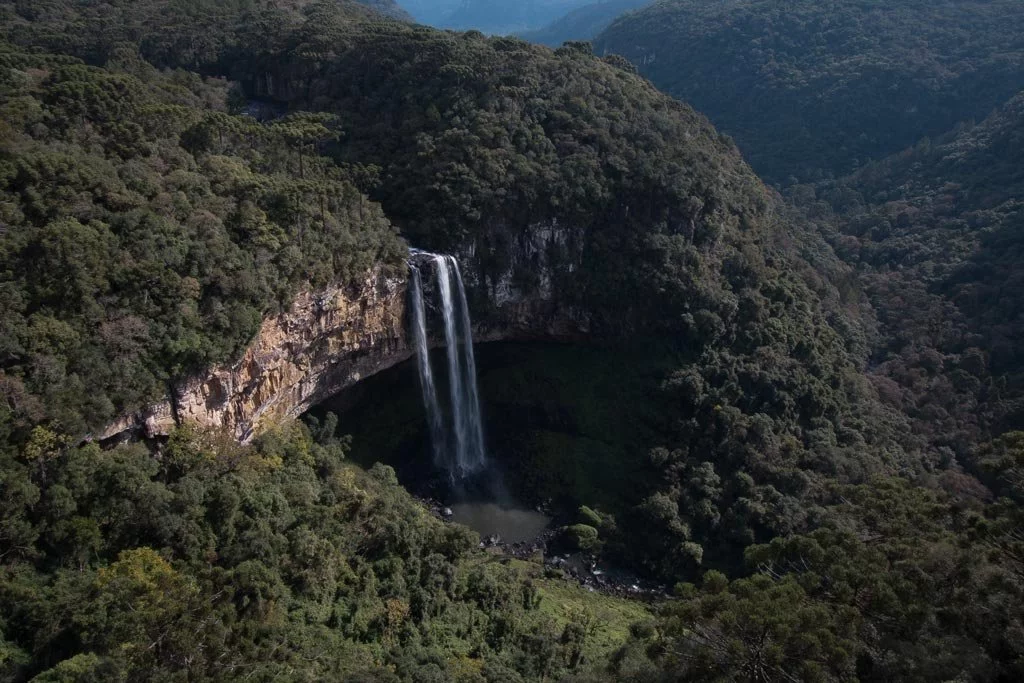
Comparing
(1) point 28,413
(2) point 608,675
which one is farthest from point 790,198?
(1) point 28,413

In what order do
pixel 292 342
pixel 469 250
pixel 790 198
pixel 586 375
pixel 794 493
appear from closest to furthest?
pixel 292 342
pixel 794 493
pixel 469 250
pixel 586 375
pixel 790 198

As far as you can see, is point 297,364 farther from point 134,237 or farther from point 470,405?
point 470,405

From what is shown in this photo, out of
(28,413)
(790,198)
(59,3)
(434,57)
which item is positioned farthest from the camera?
(790,198)

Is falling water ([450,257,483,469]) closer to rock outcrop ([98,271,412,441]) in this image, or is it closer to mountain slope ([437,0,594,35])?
rock outcrop ([98,271,412,441])

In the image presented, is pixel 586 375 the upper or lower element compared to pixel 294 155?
lower

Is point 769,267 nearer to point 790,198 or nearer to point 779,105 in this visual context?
point 790,198

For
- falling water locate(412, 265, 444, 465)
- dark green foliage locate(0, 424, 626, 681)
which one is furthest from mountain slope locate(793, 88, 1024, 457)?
dark green foliage locate(0, 424, 626, 681)

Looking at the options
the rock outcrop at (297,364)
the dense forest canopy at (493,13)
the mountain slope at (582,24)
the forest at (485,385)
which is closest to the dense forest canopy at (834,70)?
the forest at (485,385)
